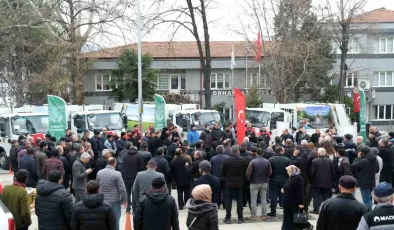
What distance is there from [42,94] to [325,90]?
22507 millimetres

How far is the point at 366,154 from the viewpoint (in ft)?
43.6

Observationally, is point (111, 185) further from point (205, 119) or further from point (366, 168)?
point (205, 119)

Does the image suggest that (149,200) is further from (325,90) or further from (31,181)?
(325,90)

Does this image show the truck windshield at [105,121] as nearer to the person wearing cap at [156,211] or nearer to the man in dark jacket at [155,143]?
the man in dark jacket at [155,143]

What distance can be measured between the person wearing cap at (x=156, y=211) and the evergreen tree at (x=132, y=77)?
36.0 m

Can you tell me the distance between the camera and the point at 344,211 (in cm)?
740

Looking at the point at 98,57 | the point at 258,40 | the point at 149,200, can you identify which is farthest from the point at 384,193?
the point at 98,57

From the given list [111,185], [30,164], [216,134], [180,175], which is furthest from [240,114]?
[111,185]

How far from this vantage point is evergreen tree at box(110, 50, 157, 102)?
144 feet

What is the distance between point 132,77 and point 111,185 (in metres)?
33.8

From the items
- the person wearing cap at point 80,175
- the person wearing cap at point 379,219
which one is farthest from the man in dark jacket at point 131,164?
the person wearing cap at point 379,219

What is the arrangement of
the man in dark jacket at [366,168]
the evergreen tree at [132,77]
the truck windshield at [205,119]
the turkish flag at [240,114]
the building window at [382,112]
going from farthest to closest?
the building window at [382,112] < the evergreen tree at [132,77] < the truck windshield at [205,119] < the turkish flag at [240,114] < the man in dark jacket at [366,168]

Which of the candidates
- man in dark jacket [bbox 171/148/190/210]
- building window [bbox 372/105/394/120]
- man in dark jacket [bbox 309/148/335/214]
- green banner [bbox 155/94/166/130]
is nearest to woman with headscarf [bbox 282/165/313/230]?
man in dark jacket [bbox 309/148/335/214]

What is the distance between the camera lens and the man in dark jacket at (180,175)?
1428 cm
